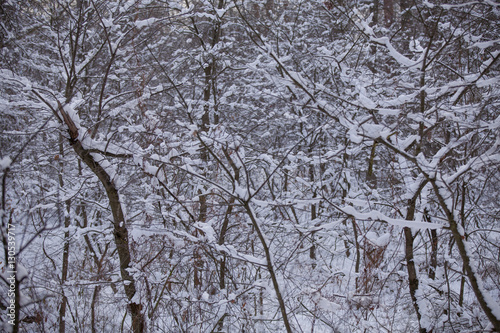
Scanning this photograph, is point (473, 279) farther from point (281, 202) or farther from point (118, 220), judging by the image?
point (118, 220)

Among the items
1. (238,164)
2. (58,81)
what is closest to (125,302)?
(238,164)

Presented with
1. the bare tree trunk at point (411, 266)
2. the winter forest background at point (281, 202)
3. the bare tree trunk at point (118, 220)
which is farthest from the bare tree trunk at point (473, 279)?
the bare tree trunk at point (118, 220)

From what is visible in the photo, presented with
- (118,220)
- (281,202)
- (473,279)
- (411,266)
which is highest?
(281,202)

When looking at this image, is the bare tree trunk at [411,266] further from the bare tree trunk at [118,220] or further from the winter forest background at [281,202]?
the bare tree trunk at [118,220]

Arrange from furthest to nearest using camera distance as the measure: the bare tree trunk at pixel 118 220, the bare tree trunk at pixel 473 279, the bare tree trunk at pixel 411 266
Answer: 1. the bare tree trunk at pixel 411 266
2. the bare tree trunk at pixel 118 220
3. the bare tree trunk at pixel 473 279

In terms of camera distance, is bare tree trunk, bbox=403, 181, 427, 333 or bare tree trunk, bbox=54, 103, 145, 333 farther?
bare tree trunk, bbox=403, 181, 427, 333

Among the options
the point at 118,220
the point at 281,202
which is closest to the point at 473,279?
the point at 281,202

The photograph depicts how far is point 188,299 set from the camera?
3771 mm

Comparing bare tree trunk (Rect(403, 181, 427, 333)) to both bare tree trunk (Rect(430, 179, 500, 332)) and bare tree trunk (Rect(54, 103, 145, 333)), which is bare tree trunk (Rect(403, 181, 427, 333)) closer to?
bare tree trunk (Rect(430, 179, 500, 332))

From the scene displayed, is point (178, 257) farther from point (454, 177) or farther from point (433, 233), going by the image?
point (433, 233)

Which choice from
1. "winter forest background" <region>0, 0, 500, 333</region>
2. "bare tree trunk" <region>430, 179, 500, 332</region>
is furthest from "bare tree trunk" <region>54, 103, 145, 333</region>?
"bare tree trunk" <region>430, 179, 500, 332</region>

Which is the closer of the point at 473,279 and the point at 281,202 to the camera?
the point at 473,279

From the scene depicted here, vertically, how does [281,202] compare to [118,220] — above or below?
above

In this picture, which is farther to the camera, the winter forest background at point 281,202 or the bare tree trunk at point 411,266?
the bare tree trunk at point 411,266
